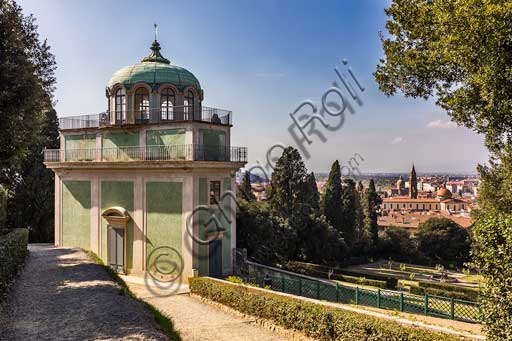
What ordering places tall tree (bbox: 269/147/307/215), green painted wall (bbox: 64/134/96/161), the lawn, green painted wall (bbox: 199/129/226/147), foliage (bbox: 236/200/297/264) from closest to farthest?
green painted wall (bbox: 199/129/226/147), green painted wall (bbox: 64/134/96/161), foliage (bbox: 236/200/297/264), tall tree (bbox: 269/147/307/215), the lawn

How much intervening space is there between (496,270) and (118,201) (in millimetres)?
19245

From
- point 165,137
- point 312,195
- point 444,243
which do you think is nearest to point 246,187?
point 312,195

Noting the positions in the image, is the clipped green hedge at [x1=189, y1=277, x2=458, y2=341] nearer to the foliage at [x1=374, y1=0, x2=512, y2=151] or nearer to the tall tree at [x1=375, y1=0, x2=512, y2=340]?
the tall tree at [x1=375, y1=0, x2=512, y2=340]

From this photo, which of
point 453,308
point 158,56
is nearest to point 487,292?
point 453,308

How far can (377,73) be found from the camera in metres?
16.5

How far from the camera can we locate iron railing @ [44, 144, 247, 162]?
21.1 meters

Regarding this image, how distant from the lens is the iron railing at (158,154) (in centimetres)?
2108

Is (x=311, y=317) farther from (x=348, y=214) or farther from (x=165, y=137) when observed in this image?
(x=348, y=214)

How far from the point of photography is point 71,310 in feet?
41.0

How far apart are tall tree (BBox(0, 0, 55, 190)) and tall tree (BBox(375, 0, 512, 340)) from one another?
43.0 ft

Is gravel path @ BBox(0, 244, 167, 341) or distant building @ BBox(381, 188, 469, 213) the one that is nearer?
gravel path @ BBox(0, 244, 167, 341)

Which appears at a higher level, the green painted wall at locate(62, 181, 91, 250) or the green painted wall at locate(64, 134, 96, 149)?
the green painted wall at locate(64, 134, 96, 149)

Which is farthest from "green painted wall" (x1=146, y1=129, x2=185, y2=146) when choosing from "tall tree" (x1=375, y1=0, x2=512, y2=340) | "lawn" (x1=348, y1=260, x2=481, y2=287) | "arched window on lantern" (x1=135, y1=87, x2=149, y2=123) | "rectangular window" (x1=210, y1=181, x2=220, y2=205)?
"lawn" (x1=348, y1=260, x2=481, y2=287)

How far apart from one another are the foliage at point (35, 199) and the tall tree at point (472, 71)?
29830 millimetres
